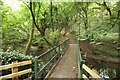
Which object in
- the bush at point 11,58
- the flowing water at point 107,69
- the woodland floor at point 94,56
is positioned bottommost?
the flowing water at point 107,69

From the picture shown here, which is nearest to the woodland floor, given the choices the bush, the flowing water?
the flowing water

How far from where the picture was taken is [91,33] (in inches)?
640

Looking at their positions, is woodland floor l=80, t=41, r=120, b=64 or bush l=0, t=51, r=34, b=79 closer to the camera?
bush l=0, t=51, r=34, b=79

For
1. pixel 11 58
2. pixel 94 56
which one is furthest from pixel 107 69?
pixel 11 58

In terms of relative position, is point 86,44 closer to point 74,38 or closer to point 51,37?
point 51,37

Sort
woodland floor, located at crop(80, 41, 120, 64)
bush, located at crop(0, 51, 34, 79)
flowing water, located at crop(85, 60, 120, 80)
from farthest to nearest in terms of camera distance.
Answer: woodland floor, located at crop(80, 41, 120, 64) < flowing water, located at crop(85, 60, 120, 80) < bush, located at crop(0, 51, 34, 79)

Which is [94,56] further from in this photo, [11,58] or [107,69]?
[11,58]

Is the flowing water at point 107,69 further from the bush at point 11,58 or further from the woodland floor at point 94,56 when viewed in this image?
the bush at point 11,58

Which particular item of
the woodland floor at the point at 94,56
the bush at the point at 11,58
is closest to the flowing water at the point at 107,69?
the woodland floor at the point at 94,56

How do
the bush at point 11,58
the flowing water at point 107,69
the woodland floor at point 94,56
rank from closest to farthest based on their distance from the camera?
1. the bush at point 11,58
2. the flowing water at point 107,69
3. the woodland floor at point 94,56

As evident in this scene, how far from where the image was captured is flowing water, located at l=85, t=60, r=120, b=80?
41.5 feet

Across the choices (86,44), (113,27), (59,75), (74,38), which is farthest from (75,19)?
(59,75)

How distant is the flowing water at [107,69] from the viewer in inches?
498

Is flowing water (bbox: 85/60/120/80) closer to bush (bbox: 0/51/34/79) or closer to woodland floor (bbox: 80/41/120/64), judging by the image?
woodland floor (bbox: 80/41/120/64)
